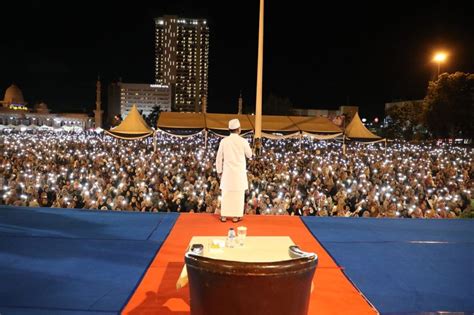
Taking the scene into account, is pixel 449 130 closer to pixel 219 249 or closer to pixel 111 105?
pixel 219 249

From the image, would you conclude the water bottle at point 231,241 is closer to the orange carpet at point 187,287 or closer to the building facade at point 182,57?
the orange carpet at point 187,287

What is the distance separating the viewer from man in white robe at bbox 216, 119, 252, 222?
615 centimetres

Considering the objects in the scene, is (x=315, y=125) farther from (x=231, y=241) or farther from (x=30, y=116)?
(x=30, y=116)

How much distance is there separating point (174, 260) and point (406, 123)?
5450 cm

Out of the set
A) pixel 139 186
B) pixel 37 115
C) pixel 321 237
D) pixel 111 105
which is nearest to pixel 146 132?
pixel 139 186

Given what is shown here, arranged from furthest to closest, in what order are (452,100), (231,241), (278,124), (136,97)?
1. (136,97)
2. (452,100)
3. (278,124)
4. (231,241)

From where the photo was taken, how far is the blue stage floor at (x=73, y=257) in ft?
11.6

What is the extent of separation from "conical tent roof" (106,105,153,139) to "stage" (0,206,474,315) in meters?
11.9

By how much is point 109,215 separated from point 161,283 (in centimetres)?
313

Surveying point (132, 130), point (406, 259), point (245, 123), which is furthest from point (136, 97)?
point (406, 259)

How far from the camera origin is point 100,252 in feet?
15.9

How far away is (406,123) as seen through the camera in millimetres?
53750

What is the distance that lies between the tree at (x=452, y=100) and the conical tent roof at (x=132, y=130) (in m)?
27.3

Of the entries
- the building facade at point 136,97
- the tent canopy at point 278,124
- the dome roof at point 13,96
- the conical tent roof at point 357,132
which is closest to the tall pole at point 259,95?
the tent canopy at point 278,124
